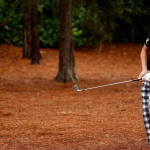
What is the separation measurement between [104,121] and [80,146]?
1.78 metres

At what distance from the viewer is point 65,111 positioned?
8.09 meters

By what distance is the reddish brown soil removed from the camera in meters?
5.57

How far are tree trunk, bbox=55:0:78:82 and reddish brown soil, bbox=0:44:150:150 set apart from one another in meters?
0.37

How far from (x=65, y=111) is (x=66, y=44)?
4365 mm

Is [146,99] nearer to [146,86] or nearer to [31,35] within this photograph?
[146,86]

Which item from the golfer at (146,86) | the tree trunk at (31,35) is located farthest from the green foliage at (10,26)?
the golfer at (146,86)

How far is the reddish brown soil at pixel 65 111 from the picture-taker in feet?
18.3

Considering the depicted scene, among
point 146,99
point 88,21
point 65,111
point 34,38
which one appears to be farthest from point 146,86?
point 34,38

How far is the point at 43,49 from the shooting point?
21.4 metres

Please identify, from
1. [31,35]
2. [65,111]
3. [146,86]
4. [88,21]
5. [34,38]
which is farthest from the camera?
[31,35]

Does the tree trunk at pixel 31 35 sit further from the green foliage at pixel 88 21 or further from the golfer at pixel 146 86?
the golfer at pixel 146 86

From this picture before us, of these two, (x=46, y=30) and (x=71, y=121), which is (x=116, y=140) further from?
(x=46, y=30)

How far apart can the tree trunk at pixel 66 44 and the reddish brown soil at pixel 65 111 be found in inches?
14.6

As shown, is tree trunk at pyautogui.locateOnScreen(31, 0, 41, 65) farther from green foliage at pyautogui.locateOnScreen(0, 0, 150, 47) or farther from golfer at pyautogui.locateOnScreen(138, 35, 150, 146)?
golfer at pyautogui.locateOnScreen(138, 35, 150, 146)
